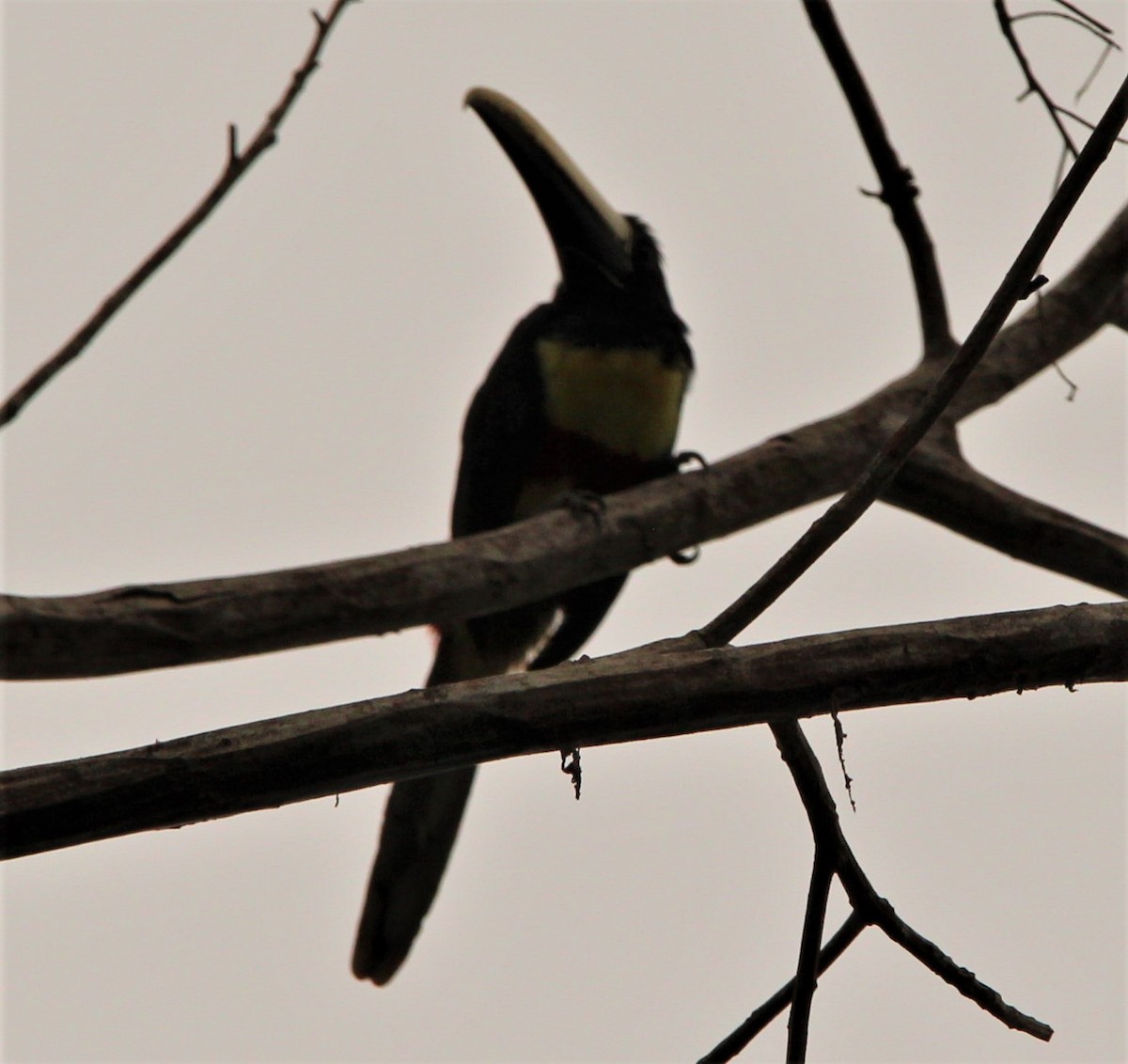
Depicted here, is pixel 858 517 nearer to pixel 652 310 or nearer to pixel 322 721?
pixel 322 721

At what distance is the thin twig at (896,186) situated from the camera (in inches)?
161

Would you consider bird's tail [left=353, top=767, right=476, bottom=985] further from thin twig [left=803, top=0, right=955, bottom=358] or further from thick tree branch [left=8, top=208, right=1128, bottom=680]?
thin twig [left=803, top=0, right=955, bottom=358]

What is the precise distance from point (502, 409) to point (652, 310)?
0.67 m

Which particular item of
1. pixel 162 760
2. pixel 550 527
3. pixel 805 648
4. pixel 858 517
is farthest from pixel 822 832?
pixel 550 527

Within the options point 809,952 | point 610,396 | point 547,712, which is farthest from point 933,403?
point 610,396

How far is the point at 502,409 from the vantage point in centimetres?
484

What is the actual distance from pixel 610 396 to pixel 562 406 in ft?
0.56

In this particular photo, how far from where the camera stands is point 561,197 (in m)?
5.00

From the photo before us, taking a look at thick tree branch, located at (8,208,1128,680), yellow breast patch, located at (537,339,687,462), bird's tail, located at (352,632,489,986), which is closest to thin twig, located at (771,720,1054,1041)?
thick tree branch, located at (8,208,1128,680)

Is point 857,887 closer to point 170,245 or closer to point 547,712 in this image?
point 547,712

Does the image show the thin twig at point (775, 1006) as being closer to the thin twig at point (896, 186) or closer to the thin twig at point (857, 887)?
the thin twig at point (857, 887)

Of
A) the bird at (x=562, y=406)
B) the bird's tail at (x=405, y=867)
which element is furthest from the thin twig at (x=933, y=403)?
the bird at (x=562, y=406)

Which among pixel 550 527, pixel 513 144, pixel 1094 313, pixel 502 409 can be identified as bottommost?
pixel 550 527

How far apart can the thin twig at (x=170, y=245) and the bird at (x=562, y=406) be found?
221 cm
